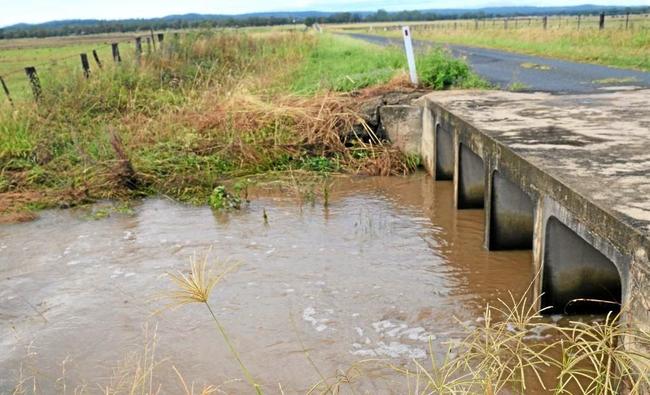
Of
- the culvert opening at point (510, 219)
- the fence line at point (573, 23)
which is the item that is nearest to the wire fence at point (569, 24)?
the fence line at point (573, 23)

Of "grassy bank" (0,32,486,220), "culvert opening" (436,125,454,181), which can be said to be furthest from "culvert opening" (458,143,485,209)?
"grassy bank" (0,32,486,220)

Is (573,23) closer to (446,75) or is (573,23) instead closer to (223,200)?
(446,75)

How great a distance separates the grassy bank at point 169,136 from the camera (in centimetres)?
880

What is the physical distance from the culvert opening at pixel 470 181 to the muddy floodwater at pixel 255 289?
0.71 ft

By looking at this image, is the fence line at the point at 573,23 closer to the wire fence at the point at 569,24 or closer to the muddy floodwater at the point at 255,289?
the wire fence at the point at 569,24

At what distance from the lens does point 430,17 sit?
18088 centimetres

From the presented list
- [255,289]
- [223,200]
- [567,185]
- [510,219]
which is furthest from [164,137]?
[567,185]

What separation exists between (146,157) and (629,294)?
7.53 metres

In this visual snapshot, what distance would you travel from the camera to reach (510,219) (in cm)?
611

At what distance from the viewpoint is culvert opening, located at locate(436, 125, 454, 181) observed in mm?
8875

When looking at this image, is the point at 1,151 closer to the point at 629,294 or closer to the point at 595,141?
the point at 595,141

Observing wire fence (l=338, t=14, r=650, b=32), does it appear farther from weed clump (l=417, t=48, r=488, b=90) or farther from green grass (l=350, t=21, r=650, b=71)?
weed clump (l=417, t=48, r=488, b=90)

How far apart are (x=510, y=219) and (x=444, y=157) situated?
2927 mm

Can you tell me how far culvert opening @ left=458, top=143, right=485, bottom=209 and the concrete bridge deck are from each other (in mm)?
12
